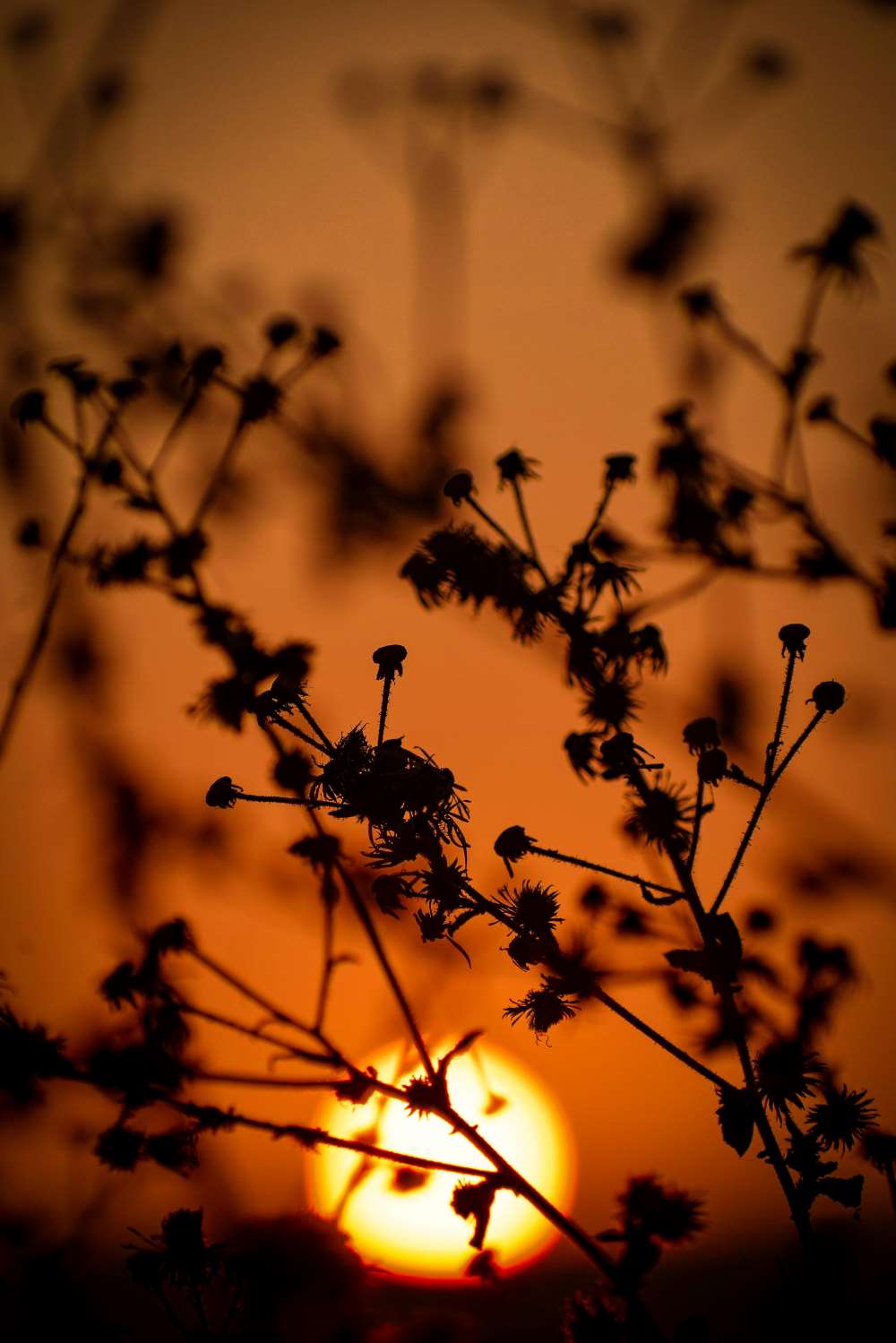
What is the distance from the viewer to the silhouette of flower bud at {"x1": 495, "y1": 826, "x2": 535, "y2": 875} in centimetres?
263

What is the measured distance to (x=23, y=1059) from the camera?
270cm

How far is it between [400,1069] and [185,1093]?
2.25 feet

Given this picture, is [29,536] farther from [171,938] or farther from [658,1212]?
[658,1212]

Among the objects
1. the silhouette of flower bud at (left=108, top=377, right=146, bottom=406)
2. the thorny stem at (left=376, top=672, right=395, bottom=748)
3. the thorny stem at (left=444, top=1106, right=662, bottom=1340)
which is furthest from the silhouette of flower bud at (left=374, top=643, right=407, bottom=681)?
the silhouette of flower bud at (left=108, top=377, right=146, bottom=406)

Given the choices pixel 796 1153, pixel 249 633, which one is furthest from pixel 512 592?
pixel 796 1153

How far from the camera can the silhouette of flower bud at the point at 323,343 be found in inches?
169

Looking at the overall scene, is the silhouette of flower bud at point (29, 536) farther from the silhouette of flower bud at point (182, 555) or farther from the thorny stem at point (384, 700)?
the thorny stem at point (384, 700)

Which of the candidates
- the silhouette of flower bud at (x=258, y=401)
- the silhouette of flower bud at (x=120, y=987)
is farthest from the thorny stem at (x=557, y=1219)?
the silhouette of flower bud at (x=258, y=401)

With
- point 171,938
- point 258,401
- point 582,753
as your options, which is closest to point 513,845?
point 582,753

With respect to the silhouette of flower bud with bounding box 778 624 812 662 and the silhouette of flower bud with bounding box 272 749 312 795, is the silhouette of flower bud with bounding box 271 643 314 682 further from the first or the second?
the silhouette of flower bud with bounding box 778 624 812 662

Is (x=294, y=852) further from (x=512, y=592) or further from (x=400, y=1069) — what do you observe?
(x=512, y=592)

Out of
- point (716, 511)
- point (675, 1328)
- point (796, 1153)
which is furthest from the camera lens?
point (716, 511)

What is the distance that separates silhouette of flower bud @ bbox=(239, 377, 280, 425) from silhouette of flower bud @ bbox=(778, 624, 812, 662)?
7.27ft

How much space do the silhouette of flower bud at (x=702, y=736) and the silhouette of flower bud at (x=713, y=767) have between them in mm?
125
